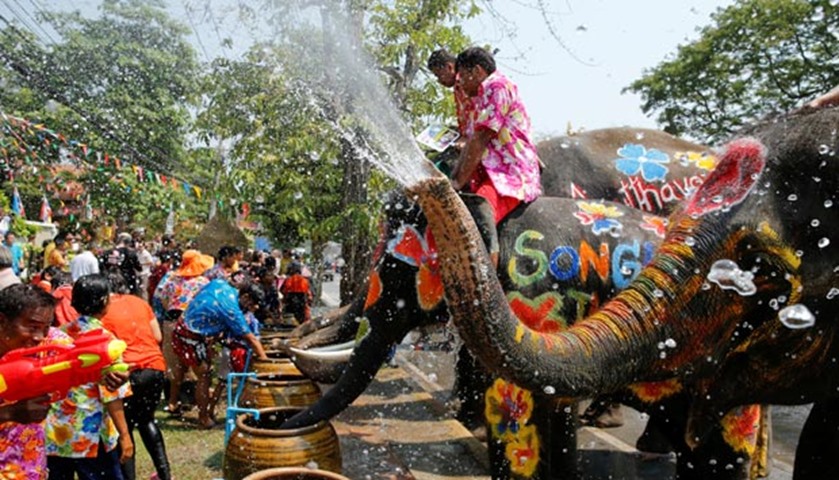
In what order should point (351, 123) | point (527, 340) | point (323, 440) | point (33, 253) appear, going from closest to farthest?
point (527, 340) → point (323, 440) → point (351, 123) → point (33, 253)

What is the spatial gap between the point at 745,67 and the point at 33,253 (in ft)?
56.3

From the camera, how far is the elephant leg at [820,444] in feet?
10.7

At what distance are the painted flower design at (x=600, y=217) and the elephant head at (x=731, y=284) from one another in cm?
151

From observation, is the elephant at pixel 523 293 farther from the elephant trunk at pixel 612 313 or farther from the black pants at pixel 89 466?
the elephant trunk at pixel 612 313

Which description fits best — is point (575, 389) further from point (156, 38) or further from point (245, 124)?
point (156, 38)

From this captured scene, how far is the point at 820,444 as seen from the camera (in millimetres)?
3311

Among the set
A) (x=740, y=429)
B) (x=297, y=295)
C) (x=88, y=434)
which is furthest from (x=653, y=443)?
(x=297, y=295)

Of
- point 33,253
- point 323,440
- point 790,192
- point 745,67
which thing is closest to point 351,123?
point 323,440

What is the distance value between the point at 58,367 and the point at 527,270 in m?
2.43

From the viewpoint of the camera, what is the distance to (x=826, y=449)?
3.28 m

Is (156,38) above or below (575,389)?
above

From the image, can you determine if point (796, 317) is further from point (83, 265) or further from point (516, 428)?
point (83, 265)

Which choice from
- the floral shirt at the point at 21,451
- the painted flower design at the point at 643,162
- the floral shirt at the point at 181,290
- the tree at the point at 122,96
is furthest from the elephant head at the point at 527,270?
the tree at the point at 122,96

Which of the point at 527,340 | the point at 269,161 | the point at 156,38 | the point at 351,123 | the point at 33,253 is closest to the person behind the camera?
the point at 527,340
